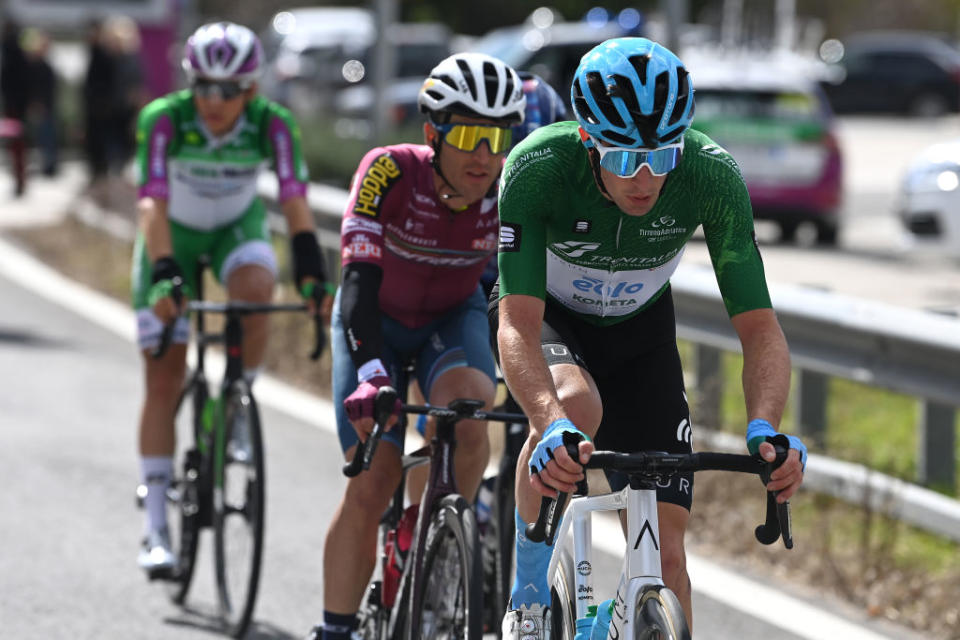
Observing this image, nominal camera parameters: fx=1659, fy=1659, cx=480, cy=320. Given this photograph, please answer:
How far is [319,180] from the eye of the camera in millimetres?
14500

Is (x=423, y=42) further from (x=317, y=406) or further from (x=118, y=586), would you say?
(x=118, y=586)

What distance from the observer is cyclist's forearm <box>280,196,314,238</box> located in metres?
6.08

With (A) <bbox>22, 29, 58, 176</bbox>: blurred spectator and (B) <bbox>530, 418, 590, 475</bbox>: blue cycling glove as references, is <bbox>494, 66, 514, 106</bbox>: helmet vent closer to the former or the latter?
(B) <bbox>530, 418, 590, 475</bbox>: blue cycling glove

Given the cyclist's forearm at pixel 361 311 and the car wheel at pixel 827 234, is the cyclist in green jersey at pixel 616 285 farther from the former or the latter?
the car wheel at pixel 827 234

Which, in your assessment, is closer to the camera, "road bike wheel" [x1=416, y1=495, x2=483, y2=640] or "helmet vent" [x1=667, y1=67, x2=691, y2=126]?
"helmet vent" [x1=667, y1=67, x2=691, y2=126]

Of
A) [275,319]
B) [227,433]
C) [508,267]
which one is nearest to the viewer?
[508,267]

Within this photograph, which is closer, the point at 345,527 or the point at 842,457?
the point at 345,527

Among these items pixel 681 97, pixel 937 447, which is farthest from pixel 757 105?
pixel 681 97

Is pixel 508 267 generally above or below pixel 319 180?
above

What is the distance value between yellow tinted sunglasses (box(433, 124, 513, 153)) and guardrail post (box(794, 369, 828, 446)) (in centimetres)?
346

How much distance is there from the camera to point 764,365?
12.6 feet

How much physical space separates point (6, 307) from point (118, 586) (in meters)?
6.69

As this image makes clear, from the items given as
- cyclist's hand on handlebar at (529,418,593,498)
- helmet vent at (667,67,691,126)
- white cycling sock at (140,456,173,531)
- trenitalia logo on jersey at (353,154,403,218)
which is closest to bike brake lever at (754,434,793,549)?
cyclist's hand on handlebar at (529,418,593,498)

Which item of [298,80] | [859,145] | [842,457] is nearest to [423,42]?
[298,80]
